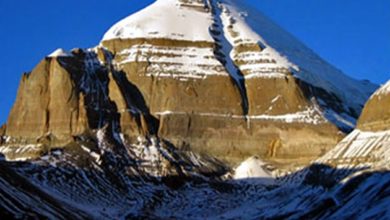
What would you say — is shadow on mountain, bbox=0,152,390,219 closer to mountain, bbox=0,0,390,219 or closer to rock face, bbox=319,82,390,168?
mountain, bbox=0,0,390,219

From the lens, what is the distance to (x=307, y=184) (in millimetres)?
170125

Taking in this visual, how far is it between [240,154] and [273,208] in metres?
36.9

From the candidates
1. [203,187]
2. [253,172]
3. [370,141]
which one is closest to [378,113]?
[370,141]

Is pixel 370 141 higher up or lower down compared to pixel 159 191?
A: higher up

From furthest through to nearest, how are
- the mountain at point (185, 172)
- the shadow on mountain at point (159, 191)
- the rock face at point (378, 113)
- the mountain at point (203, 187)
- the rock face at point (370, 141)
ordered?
1. the rock face at point (378, 113)
2. the rock face at point (370, 141)
3. the mountain at point (185, 172)
4. the mountain at point (203, 187)
5. the shadow on mountain at point (159, 191)

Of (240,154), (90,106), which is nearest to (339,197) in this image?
(240,154)

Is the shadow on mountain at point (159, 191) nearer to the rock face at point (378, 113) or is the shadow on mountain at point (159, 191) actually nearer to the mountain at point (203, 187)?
the mountain at point (203, 187)

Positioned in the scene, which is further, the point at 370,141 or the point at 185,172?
the point at 185,172

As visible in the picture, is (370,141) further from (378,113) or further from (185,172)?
(185,172)

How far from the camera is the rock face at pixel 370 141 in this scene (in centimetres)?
15850

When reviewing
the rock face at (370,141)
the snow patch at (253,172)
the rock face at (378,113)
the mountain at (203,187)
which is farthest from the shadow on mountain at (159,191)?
the rock face at (378,113)

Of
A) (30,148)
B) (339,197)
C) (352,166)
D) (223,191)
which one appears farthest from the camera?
(30,148)

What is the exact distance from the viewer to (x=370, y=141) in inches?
6457

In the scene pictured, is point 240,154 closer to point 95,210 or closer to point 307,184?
point 307,184
